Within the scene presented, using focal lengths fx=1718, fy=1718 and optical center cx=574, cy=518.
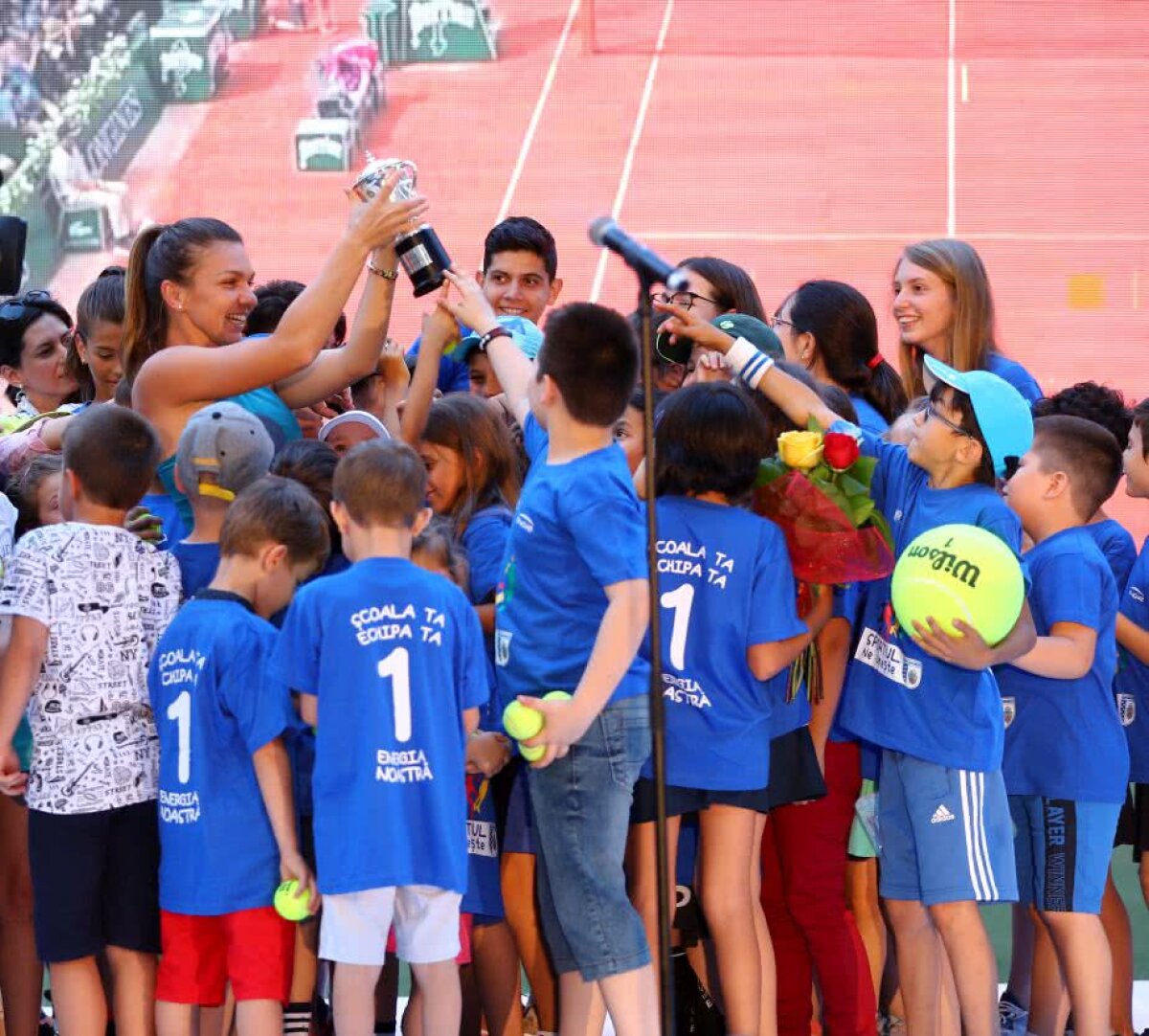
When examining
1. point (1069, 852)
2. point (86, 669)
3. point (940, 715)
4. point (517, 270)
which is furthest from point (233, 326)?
point (1069, 852)

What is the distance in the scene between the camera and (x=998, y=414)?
10.4 feet

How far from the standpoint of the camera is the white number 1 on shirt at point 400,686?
9.33ft

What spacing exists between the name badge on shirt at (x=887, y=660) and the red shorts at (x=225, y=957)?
1.19m

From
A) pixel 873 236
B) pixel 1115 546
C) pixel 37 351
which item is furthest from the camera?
pixel 873 236

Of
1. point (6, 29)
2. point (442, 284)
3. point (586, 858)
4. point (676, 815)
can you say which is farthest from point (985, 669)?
point (6, 29)

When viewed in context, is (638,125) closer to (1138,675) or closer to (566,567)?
(1138,675)

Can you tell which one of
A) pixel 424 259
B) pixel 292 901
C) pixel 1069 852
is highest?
pixel 424 259

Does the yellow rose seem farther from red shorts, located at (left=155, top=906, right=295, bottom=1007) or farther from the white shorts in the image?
red shorts, located at (left=155, top=906, right=295, bottom=1007)

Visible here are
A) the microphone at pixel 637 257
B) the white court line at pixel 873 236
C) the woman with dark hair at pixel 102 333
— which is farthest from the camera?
the white court line at pixel 873 236

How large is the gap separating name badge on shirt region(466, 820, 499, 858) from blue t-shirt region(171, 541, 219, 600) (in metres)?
0.67

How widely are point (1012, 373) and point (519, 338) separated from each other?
1.16 metres

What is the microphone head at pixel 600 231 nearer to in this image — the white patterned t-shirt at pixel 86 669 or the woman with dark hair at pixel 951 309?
the white patterned t-shirt at pixel 86 669

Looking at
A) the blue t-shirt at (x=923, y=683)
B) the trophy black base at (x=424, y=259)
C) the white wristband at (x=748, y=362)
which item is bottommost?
the blue t-shirt at (x=923, y=683)

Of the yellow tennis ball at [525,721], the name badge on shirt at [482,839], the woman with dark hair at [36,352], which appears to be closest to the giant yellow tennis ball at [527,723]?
the yellow tennis ball at [525,721]
